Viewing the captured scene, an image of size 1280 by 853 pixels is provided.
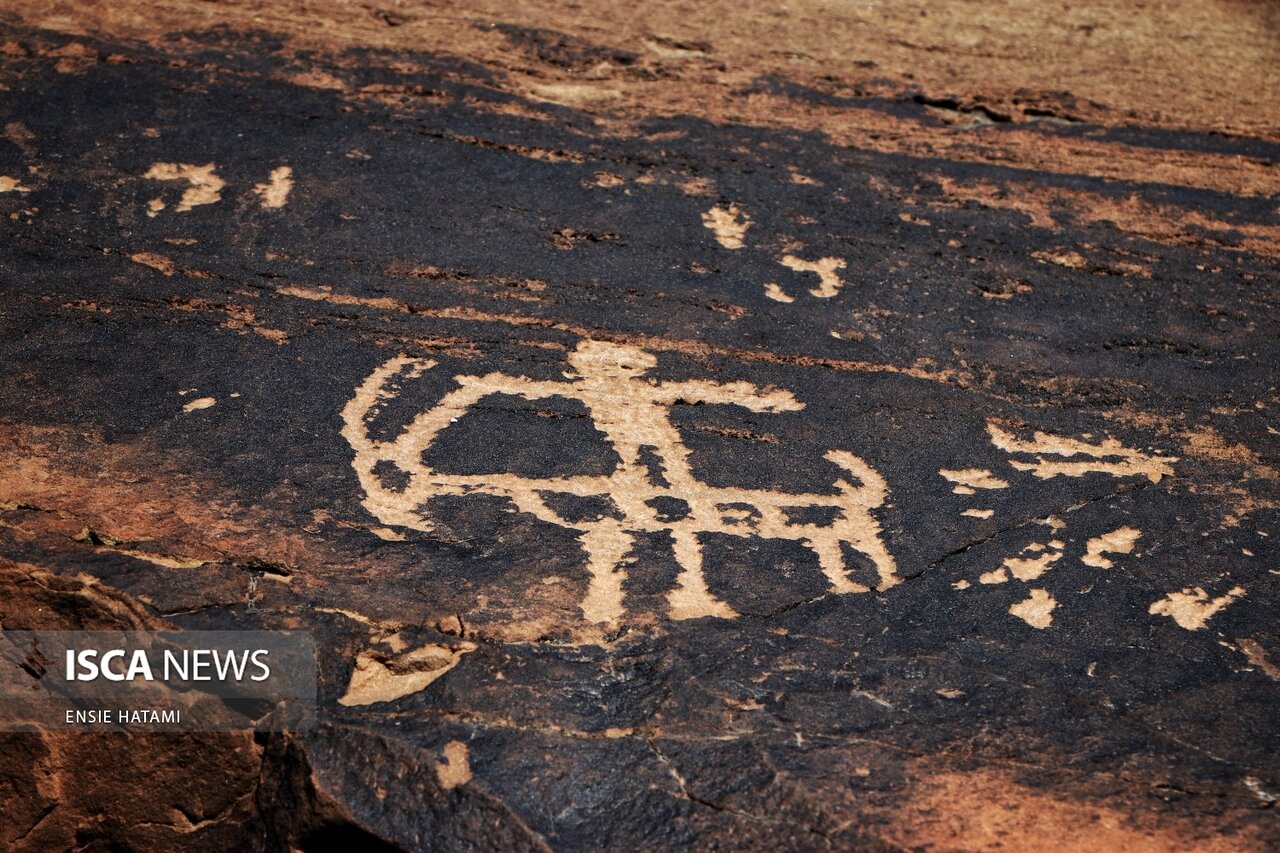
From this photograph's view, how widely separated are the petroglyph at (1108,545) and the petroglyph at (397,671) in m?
1.14

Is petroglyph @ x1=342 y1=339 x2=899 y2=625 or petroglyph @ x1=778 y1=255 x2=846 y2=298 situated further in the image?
petroglyph @ x1=778 y1=255 x2=846 y2=298

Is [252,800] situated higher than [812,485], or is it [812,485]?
[812,485]

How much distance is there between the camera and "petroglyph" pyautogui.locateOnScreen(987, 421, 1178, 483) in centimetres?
234

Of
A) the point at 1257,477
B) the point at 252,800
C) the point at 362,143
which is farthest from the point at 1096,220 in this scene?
the point at 252,800

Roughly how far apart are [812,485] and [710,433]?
0.77ft

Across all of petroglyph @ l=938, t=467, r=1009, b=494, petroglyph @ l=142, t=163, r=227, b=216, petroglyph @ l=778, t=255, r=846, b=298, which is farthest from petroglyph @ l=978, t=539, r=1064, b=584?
petroglyph @ l=142, t=163, r=227, b=216

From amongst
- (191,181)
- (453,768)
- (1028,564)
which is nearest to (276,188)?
(191,181)

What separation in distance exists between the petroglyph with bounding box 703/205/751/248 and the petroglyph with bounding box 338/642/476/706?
1.27m

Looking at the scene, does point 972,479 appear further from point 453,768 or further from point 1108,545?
point 453,768

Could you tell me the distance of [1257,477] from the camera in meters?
2.36

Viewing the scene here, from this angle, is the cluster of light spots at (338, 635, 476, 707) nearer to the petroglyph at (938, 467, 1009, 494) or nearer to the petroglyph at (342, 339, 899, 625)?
the petroglyph at (342, 339, 899, 625)

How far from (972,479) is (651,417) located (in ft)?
2.12

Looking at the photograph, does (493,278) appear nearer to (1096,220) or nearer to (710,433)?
(710,433)

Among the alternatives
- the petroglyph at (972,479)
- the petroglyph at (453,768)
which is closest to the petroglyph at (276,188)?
the petroglyph at (453,768)
